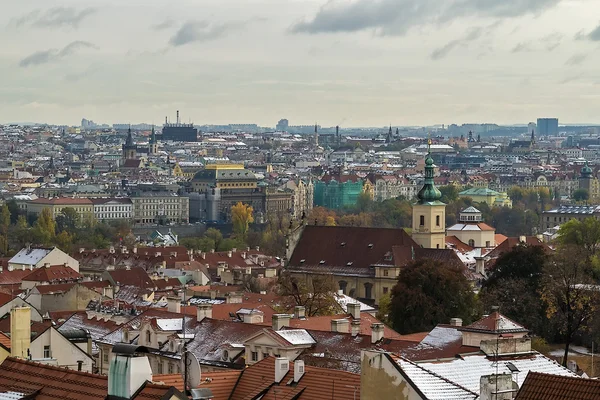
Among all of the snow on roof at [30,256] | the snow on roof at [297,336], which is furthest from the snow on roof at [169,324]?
the snow on roof at [30,256]

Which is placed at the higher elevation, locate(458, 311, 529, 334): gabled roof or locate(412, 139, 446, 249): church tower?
locate(458, 311, 529, 334): gabled roof

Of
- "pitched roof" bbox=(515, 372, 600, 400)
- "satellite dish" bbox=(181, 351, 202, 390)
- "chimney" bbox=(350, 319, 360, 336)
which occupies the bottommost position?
"chimney" bbox=(350, 319, 360, 336)

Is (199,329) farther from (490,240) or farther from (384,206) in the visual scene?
(384,206)

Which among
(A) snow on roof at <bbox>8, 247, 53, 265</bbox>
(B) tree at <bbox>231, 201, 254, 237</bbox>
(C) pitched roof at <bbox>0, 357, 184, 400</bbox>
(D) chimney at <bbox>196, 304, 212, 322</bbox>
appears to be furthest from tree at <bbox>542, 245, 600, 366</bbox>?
(B) tree at <bbox>231, 201, 254, 237</bbox>

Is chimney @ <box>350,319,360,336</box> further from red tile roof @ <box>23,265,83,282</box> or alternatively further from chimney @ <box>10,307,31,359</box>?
red tile roof @ <box>23,265,83,282</box>

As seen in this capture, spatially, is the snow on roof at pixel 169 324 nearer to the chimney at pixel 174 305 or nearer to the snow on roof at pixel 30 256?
the chimney at pixel 174 305

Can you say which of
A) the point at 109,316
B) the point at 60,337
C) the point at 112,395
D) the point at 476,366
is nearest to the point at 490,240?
the point at 109,316

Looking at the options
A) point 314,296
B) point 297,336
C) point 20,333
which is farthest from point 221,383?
point 314,296

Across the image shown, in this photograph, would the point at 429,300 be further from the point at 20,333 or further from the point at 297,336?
the point at 20,333
